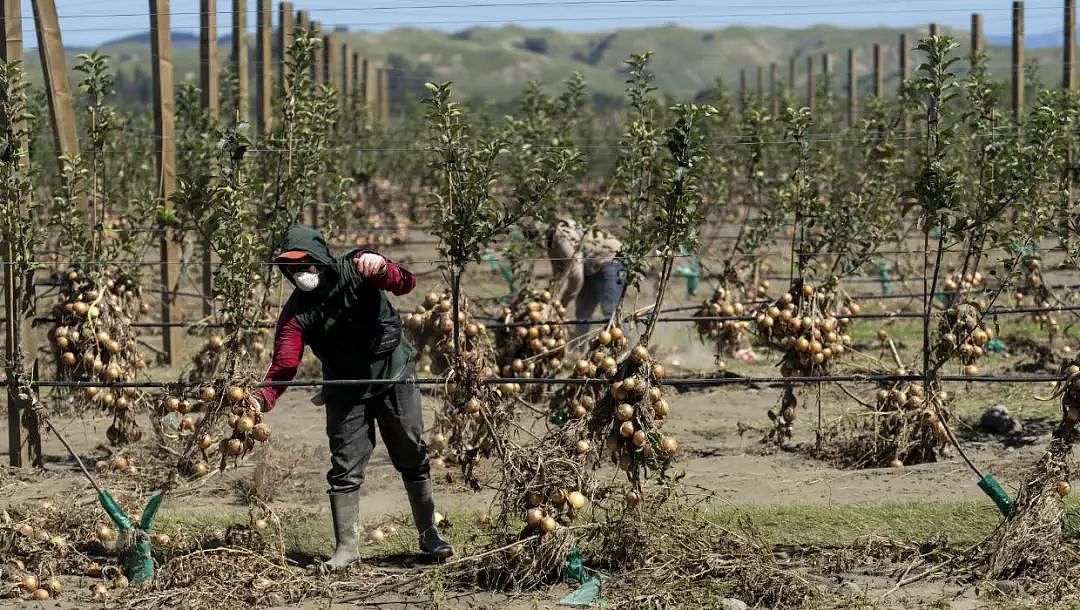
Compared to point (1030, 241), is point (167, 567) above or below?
below

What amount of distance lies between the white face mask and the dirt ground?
0.95 meters

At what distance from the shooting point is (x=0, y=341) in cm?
1196

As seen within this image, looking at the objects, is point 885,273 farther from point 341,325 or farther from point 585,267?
point 341,325

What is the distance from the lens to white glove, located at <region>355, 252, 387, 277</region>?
5.89 metres

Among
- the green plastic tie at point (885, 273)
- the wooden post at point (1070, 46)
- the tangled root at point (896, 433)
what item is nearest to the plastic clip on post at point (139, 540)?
the tangled root at point (896, 433)

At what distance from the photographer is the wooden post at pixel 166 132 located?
9906 mm

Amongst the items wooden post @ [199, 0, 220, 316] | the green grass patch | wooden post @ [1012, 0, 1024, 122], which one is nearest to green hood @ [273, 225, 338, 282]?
the green grass patch

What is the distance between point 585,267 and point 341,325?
401 cm

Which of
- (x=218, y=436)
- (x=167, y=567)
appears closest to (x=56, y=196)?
(x=218, y=436)

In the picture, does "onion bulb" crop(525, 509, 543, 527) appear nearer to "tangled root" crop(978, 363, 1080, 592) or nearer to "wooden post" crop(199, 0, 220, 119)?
"tangled root" crop(978, 363, 1080, 592)

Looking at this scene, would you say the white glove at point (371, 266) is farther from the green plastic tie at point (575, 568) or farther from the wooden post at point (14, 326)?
the wooden post at point (14, 326)

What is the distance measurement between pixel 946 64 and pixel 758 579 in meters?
2.49

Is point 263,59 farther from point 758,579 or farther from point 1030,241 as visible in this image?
point 758,579

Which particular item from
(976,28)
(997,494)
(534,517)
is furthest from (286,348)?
(976,28)
